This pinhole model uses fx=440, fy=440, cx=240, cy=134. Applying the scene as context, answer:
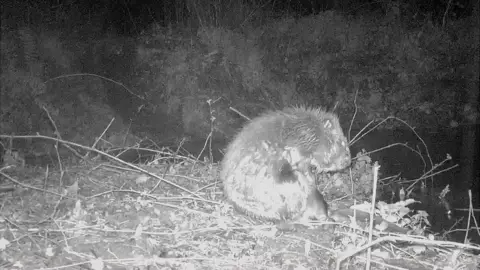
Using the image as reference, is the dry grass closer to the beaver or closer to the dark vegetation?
the beaver

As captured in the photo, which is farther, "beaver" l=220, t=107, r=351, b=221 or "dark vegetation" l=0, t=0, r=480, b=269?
"dark vegetation" l=0, t=0, r=480, b=269

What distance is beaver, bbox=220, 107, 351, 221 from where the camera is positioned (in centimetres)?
321

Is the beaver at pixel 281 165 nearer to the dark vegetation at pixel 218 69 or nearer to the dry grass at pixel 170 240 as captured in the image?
the dry grass at pixel 170 240

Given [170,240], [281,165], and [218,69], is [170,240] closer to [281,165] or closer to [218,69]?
[281,165]

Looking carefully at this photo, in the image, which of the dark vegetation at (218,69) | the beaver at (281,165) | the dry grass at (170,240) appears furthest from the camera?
the dark vegetation at (218,69)

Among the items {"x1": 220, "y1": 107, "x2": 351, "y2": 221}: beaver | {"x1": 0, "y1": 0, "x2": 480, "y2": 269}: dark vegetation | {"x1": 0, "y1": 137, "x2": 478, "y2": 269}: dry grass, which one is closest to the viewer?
{"x1": 0, "y1": 137, "x2": 478, "y2": 269}: dry grass

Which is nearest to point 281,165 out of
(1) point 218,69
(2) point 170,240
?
(2) point 170,240

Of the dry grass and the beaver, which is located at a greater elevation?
the beaver

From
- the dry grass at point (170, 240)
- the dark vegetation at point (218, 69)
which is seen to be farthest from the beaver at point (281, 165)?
the dark vegetation at point (218, 69)

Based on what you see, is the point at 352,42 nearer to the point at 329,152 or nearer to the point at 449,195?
the point at 449,195

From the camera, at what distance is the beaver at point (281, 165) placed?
321 centimetres

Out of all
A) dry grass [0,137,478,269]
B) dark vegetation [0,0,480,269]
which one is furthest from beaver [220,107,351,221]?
dark vegetation [0,0,480,269]

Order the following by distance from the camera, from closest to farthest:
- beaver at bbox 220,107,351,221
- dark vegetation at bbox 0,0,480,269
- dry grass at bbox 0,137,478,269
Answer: dry grass at bbox 0,137,478,269
beaver at bbox 220,107,351,221
dark vegetation at bbox 0,0,480,269

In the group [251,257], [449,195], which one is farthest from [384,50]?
[251,257]
